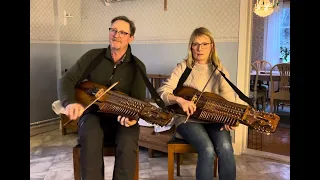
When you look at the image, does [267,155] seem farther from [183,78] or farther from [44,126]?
[44,126]

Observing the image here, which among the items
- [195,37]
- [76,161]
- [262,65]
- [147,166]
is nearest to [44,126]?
[147,166]

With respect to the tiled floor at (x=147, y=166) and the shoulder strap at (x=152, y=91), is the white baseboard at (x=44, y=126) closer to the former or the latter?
the tiled floor at (x=147, y=166)

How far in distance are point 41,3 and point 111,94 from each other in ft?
7.04

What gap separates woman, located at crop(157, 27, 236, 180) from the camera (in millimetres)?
1672

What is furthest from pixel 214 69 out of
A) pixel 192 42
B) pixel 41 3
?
pixel 41 3

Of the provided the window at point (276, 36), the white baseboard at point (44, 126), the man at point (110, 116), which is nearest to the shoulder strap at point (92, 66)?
the man at point (110, 116)

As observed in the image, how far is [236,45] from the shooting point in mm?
2635

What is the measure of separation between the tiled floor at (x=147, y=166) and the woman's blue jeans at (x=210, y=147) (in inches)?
23.6

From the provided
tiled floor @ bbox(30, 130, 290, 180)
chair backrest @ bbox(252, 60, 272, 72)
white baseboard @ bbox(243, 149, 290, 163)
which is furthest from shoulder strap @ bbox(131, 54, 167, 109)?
chair backrest @ bbox(252, 60, 272, 72)

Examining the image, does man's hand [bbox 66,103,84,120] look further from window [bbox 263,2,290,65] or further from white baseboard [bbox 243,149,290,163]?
window [bbox 263,2,290,65]

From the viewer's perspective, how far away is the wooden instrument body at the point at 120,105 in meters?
1.50

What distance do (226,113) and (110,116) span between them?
23.5 inches

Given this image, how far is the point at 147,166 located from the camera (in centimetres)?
245
